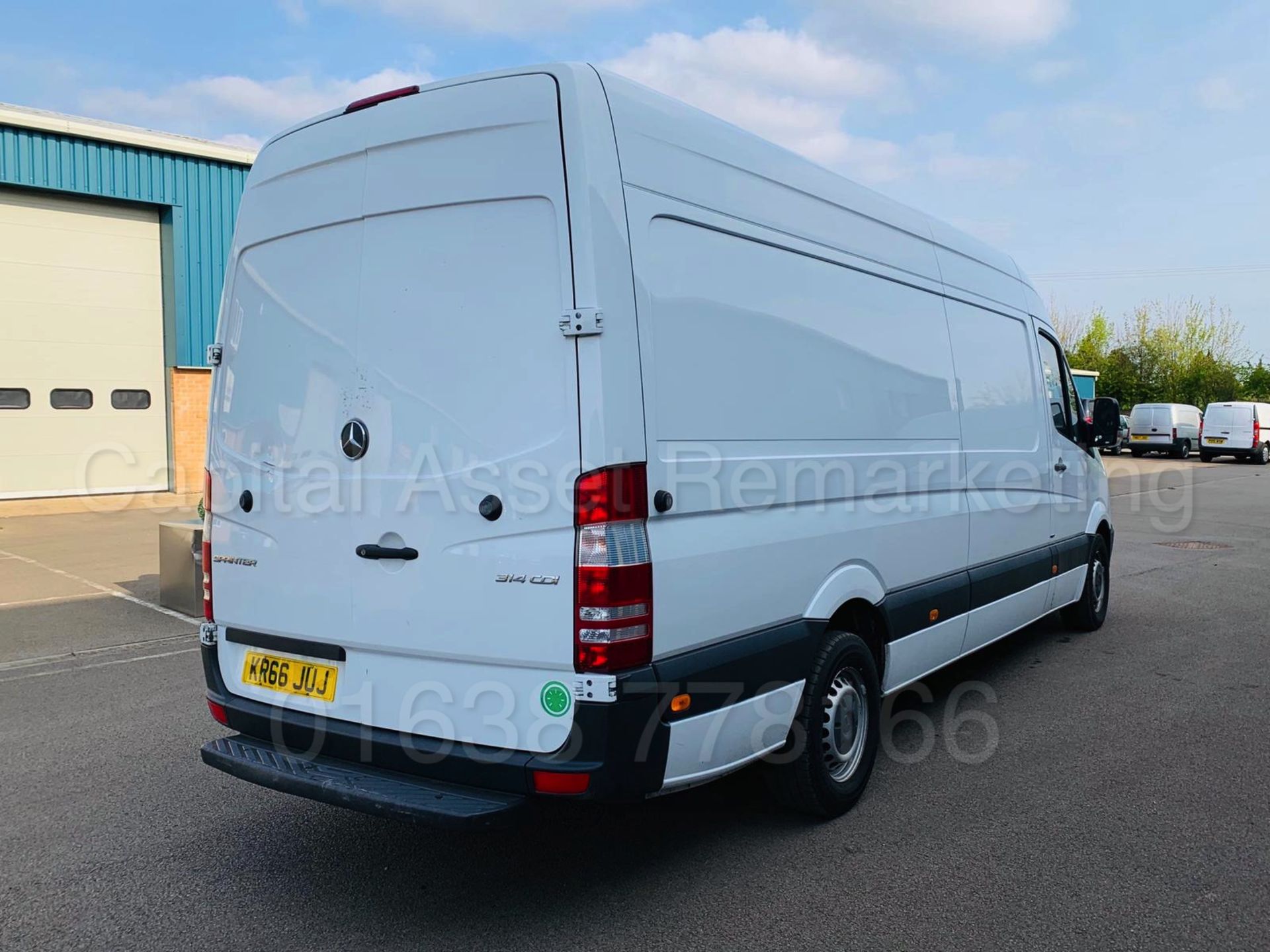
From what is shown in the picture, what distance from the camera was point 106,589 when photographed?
949 cm

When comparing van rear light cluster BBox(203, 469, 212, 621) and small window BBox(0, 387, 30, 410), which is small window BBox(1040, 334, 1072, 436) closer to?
van rear light cluster BBox(203, 469, 212, 621)

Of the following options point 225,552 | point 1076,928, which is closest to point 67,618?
point 225,552

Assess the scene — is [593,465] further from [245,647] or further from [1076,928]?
[1076,928]

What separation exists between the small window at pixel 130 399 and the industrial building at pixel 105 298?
0.06 feet

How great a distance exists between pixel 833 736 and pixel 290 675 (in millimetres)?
2064

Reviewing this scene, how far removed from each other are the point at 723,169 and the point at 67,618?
22.4 ft

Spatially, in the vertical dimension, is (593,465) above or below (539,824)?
above

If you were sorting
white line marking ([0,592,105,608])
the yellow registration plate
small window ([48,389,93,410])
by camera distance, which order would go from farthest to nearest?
small window ([48,389,93,410])
white line marking ([0,592,105,608])
the yellow registration plate

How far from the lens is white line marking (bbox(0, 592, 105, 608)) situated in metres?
8.73

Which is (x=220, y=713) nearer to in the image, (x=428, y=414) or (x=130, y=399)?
(x=428, y=414)

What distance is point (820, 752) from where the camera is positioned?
159 inches

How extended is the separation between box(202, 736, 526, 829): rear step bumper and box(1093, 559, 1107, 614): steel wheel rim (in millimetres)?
5902

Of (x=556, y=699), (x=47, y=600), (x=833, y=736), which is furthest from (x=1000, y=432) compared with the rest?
(x=47, y=600)

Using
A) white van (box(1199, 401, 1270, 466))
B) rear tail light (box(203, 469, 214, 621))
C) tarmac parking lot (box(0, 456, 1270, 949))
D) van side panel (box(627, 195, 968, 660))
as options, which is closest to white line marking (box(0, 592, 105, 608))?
tarmac parking lot (box(0, 456, 1270, 949))
